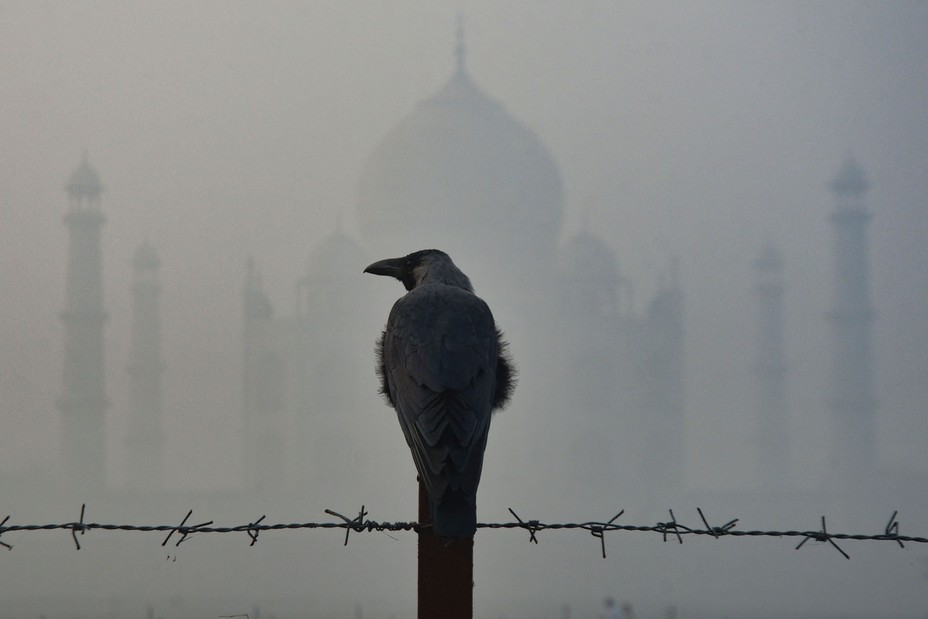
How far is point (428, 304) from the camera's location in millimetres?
2217

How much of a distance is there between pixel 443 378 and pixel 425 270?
2.15 ft

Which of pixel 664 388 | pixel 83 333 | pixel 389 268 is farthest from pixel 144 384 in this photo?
pixel 389 268

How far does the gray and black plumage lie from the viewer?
174 cm

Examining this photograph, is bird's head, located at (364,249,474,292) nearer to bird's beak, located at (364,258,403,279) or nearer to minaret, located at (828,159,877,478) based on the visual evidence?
bird's beak, located at (364,258,403,279)

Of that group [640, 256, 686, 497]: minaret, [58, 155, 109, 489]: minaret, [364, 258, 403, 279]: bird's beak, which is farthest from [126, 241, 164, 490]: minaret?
[364, 258, 403, 279]: bird's beak

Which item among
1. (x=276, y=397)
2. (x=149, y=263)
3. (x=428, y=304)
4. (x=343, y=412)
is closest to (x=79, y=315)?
(x=149, y=263)


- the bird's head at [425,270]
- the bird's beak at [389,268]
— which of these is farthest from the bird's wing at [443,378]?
the bird's beak at [389,268]

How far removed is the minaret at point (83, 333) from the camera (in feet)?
87.2

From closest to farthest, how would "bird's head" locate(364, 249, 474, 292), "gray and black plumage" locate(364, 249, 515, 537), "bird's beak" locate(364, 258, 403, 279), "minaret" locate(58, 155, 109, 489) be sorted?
"gray and black plumage" locate(364, 249, 515, 537) → "bird's head" locate(364, 249, 474, 292) → "bird's beak" locate(364, 258, 403, 279) → "minaret" locate(58, 155, 109, 489)

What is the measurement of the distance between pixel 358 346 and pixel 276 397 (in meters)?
2.38

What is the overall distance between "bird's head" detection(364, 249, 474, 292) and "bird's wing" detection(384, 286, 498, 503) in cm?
19

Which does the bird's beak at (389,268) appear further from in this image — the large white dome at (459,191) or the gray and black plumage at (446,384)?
the large white dome at (459,191)

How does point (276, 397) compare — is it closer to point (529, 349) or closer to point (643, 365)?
point (529, 349)

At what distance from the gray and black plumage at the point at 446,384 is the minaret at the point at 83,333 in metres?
25.7
